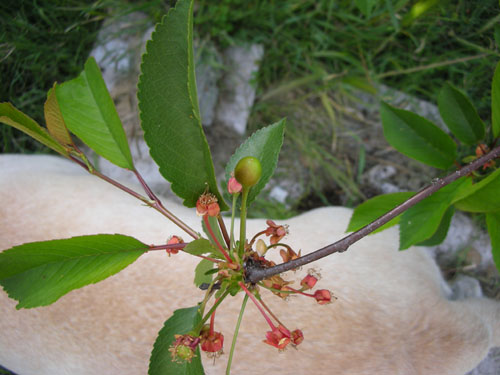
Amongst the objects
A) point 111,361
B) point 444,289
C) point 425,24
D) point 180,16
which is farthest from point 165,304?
point 425,24

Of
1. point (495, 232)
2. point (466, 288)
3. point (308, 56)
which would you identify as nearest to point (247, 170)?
point (495, 232)

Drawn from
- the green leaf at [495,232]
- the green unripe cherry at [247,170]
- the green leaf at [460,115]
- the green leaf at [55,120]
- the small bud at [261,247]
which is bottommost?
the green leaf at [495,232]

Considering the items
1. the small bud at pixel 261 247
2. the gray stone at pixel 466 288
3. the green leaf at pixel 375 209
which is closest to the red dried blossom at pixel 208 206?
the small bud at pixel 261 247

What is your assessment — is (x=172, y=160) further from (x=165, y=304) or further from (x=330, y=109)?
(x=330, y=109)

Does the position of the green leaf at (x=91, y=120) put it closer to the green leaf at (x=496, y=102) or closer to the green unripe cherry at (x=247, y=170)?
the green unripe cherry at (x=247, y=170)

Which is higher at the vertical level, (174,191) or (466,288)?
(174,191)

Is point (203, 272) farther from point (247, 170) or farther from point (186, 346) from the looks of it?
point (247, 170)
